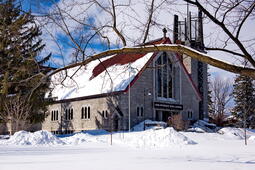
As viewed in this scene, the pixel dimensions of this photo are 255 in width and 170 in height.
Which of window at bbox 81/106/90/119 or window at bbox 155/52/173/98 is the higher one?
window at bbox 155/52/173/98

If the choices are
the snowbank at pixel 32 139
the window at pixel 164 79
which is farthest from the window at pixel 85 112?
the snowbank at pixel 32 139

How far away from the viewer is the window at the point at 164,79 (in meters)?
35.4

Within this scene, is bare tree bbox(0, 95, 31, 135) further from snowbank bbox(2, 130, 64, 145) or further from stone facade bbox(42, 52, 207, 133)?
snowbank bbox(2, 130, 64, 145)

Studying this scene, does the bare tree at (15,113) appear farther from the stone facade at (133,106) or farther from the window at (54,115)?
the window at (54,115)

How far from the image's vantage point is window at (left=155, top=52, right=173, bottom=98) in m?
35.4

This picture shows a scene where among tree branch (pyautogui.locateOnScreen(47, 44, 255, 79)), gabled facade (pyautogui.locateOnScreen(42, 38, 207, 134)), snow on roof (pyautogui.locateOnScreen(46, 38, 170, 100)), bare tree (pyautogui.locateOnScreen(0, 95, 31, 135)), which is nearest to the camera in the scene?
tree branch (pyautogui.locateOnScreen(47, 44, 255, 79))

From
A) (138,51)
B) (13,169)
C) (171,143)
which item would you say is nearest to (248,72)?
(138,51)

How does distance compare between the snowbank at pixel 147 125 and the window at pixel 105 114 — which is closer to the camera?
the snowbank at pixel 147 125

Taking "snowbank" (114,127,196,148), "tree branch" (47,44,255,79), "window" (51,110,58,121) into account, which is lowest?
"snowbank" (114,127,196,148)

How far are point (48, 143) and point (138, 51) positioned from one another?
11654 millimetres

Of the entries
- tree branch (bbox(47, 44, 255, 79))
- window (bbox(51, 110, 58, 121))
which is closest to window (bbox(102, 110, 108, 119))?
window (bbox(51, 110, 58, 121))

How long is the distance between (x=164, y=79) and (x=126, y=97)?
6.97 meters

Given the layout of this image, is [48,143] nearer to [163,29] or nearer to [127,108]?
[163,29]

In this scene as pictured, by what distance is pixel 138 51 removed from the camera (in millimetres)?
7418
